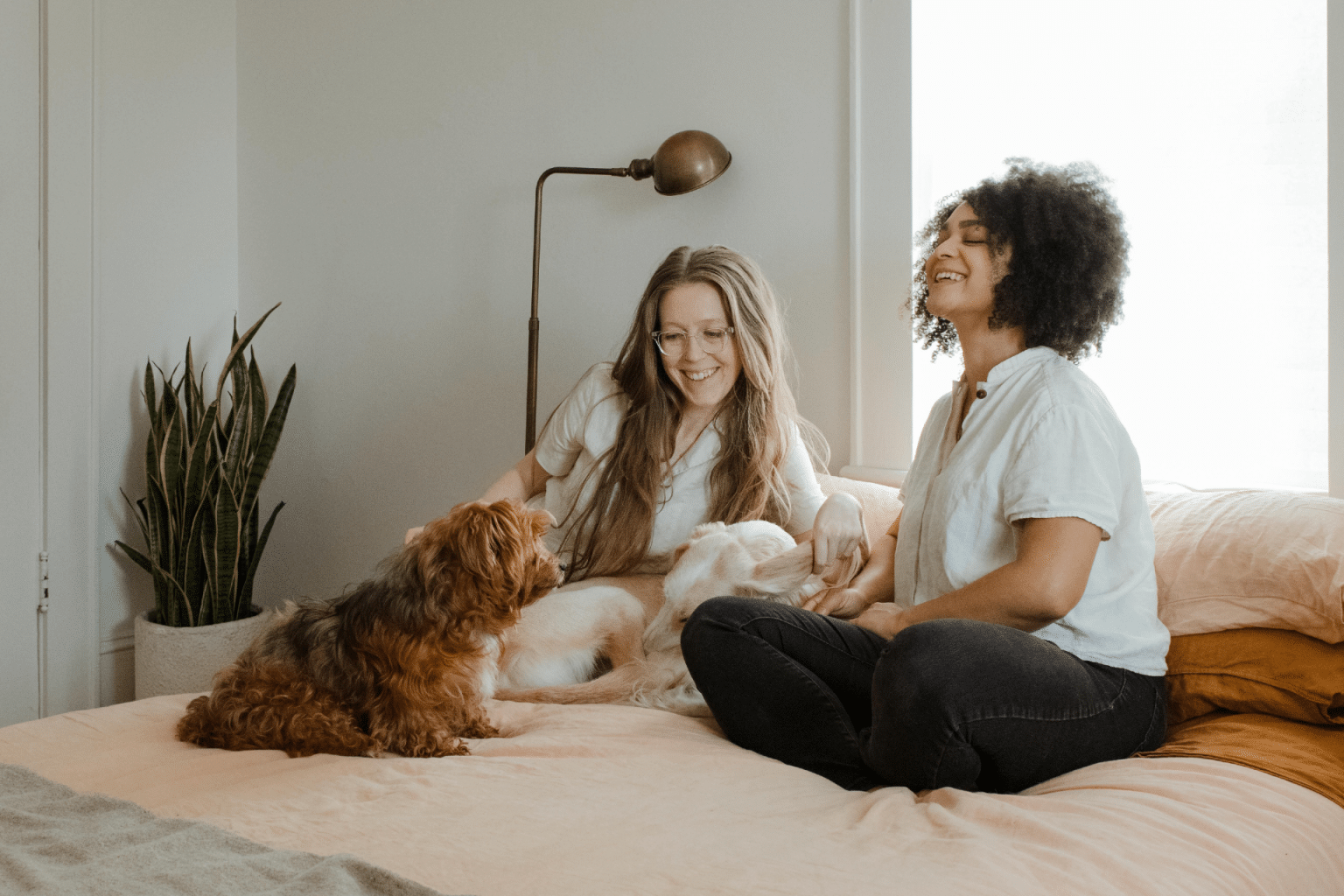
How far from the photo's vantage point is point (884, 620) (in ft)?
5.84

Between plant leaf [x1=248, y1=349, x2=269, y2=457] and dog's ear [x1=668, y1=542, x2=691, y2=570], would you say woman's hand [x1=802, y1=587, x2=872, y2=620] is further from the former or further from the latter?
plant leaf [x1=248, y1=349, x2=269, y2=457]

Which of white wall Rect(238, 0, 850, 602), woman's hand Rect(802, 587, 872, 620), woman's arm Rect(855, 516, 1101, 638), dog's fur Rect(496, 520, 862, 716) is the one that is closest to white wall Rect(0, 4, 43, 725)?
white wall Rect(238, 0, 850, 602)

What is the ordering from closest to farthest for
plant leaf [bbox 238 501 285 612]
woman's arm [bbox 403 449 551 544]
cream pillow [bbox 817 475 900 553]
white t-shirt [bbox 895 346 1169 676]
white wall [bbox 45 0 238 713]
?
white t-shirt [bbox 895 346 1169 676] → cream pillow [bbox 817 475 900 553] → woman's arm [bbox 403 449 551 544] → white wall [bbox 45 0 238 713] → plant leaf [bbox 238 501 285 612]

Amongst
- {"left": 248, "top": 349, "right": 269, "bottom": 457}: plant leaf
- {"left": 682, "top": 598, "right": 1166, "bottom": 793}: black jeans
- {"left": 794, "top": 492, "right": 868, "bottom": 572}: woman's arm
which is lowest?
{"left": 682, "top": 598, "right": 1166, "bottom": 793}: black jeans

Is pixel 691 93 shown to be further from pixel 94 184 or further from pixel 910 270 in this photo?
pixel 94 184

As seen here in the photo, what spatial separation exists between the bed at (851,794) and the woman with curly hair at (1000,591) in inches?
3.1

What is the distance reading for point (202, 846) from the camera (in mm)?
1192

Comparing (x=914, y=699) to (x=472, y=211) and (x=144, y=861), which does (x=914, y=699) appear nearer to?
(x=144, y=861)

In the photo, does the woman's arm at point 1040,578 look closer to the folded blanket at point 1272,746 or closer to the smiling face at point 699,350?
the folded blanket at point 1272,746

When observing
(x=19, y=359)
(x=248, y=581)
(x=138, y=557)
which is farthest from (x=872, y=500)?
(x=19, y=359)

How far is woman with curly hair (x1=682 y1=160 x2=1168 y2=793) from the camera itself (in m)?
1.43

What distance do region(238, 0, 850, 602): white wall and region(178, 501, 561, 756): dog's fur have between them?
54.2 inches

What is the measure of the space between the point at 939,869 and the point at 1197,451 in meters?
1.53

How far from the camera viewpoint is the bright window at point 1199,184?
208cm
